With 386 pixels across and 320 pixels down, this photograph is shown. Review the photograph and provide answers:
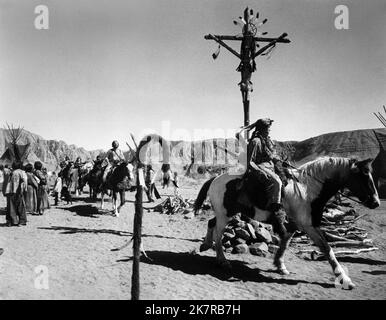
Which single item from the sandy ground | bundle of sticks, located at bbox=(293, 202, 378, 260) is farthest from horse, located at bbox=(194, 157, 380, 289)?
bundle of sticks, located at bbox=(293, 202, 378, 260)

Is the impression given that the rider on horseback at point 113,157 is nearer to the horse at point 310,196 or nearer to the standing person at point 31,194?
the standing person at point 31,194

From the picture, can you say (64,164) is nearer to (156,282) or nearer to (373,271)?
(156,282)

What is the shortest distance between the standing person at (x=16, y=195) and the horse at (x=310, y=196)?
7.02 metres

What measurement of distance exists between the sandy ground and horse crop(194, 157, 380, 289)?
0.51 metres

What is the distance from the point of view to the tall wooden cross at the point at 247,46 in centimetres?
780

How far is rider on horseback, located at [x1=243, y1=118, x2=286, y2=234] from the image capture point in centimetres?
581

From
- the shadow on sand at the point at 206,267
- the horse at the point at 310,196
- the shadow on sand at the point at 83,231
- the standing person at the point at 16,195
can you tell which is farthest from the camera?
the standing person at the point at 16,195

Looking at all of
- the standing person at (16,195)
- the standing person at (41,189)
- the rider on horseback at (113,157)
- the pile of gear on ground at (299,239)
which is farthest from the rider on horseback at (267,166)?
the standing person at (41,189)

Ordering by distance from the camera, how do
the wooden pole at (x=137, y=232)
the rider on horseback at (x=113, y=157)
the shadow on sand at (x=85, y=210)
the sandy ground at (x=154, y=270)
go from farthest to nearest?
the rider on horseback at (x=113, y=157)
the shadow on sand at (x=85, y=210)
the sandy ground at (x=154, y=270)
the wooden pole at (x=137, y=232)

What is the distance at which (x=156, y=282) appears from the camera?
17.7ft

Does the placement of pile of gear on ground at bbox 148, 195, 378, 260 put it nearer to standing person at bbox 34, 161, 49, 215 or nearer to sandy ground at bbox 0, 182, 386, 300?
sandy ground at bbox 0, 182, 386, 300

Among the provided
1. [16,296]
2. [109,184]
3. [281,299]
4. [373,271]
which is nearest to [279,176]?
[281,299]

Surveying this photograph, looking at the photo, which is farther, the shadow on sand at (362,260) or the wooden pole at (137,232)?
the shadow on sand at (362,260)

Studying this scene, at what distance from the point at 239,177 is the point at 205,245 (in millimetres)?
1888
